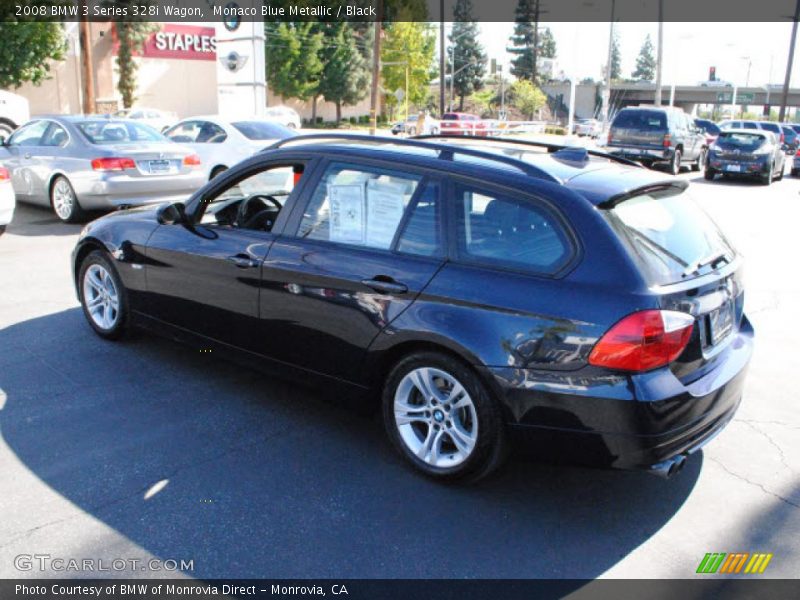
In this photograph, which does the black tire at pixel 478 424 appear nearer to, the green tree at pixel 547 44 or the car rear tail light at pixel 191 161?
the car rear tail light at pixel 191 161

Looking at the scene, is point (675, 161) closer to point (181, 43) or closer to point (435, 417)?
point (435, 417)

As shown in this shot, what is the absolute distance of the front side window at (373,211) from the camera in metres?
3.71

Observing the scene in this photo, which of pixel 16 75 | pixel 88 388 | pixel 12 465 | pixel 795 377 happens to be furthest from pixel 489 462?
pixel 16 75

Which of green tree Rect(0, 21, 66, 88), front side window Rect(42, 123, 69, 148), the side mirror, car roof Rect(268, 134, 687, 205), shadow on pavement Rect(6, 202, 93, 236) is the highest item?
green tree Rect(0, 21, 66, 88)

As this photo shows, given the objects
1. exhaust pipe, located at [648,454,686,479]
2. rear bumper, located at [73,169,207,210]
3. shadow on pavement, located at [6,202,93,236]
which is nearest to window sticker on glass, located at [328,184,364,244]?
exhaust pipe, located at [648,454,686,479]

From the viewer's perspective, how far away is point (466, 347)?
3.38 meters

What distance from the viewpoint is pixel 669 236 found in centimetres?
358

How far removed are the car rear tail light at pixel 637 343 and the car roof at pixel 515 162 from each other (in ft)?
2.06

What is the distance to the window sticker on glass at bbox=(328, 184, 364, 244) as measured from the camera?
3951 mm

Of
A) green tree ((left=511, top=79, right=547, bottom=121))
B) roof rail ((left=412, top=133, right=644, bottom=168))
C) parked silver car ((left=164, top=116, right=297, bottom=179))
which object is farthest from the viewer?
green tree ((left=511, top=79, right=547, bottom=121))

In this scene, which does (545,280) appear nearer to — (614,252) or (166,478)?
(614,252)

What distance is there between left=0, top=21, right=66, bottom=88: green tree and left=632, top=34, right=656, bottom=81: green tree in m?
122

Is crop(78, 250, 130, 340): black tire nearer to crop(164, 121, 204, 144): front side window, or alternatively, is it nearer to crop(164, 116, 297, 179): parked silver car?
crop(164, 116, 297, 179): parked silver car

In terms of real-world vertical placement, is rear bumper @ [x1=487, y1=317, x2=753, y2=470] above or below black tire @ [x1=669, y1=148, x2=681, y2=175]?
below
